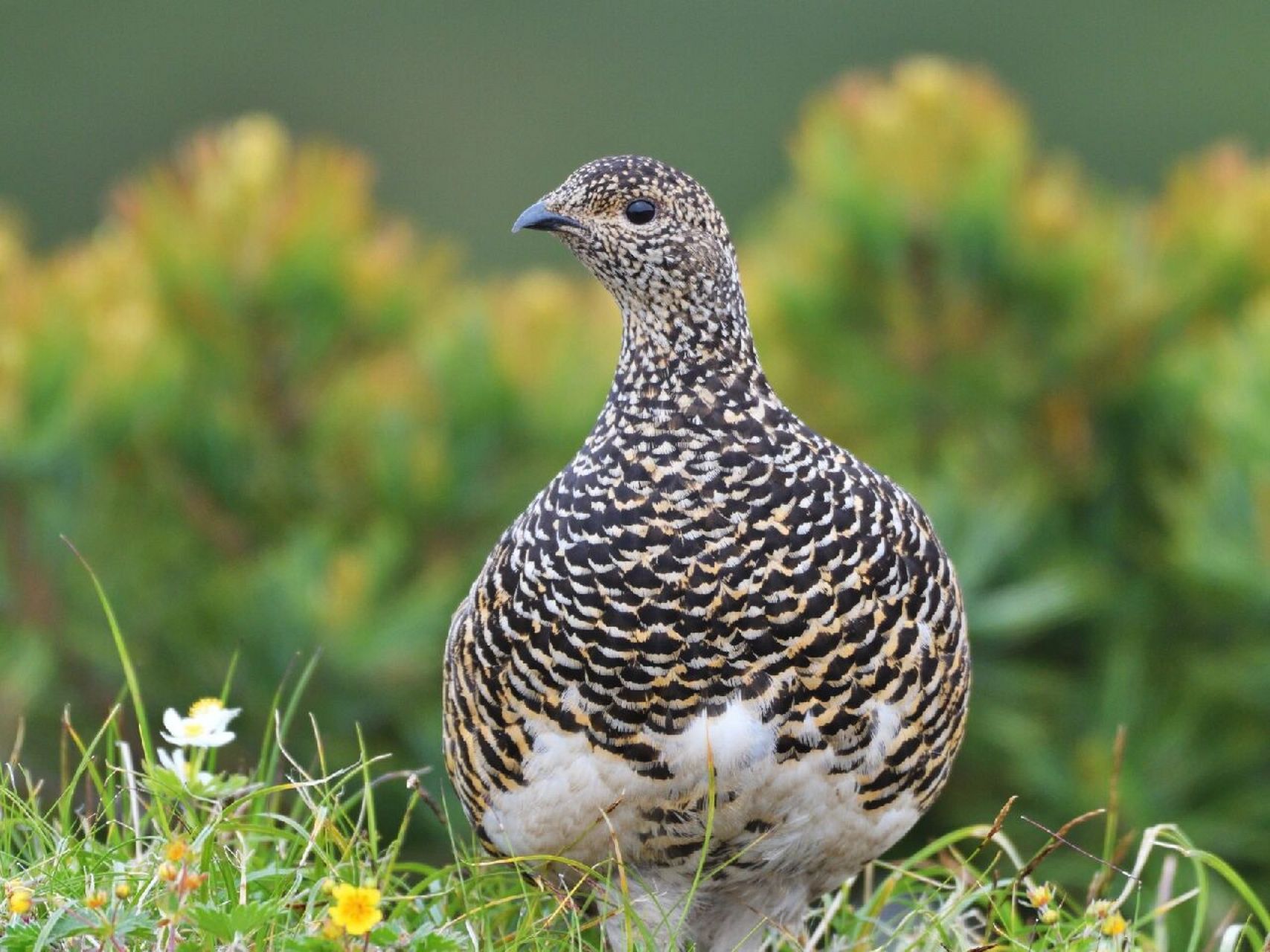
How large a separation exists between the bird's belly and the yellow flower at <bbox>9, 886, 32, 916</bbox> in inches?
28.7

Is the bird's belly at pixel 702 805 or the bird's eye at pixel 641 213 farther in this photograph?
the bird's eye at pixel 641 213

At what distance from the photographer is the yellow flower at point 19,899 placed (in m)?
2.20

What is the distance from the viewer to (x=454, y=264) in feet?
18.7

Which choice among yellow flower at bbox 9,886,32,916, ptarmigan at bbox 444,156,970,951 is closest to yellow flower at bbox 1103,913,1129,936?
ptarmigan at bbox 444,156,970,951

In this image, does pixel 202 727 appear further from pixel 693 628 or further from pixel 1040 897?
pixel 1040 897

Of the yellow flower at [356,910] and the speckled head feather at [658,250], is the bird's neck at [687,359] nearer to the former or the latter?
the speckled head feather at [658,250]

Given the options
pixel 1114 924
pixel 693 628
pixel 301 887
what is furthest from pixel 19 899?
pixel 1114 924

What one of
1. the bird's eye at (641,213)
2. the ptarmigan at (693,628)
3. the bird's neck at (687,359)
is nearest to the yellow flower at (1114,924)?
the ptarmigan at (693,628)

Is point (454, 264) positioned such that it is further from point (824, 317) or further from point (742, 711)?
point (742, 711)

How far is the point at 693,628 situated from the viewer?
8.38ft

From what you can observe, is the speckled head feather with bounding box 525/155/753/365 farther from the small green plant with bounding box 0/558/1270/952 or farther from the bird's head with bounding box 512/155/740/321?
the small green plant with bounding box 0/558/1270/952

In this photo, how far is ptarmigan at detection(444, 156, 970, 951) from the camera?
2.56m

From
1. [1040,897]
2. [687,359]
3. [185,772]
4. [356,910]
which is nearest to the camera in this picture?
[356,910]

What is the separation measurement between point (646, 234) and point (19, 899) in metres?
1.30
